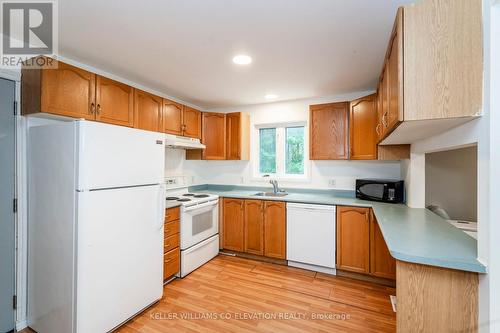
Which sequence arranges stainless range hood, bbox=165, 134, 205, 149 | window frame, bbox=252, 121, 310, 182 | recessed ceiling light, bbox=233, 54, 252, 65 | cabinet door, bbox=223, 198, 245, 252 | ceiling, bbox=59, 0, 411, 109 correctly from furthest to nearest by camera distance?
window frame, bbox=252, 121, 310, 182, cabinet door, bbox=223, 198, 245, 252, stainless range hood, bbox=165, 134, 205, 149, recessed ceiling light, bbox=233, 54, 252, 65, ceiling, bbox=59, 0, 411, 109

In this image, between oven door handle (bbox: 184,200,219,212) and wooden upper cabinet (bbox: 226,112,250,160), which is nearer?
oven door handle (bbox: 184,200,219,212)

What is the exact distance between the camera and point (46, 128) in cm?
177

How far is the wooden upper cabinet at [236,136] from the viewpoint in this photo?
11.7 ft

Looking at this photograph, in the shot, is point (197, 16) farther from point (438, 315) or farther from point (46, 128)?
point (438, 315)

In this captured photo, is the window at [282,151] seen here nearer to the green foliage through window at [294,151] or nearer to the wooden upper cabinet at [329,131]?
the green foliage through window at [294,151]

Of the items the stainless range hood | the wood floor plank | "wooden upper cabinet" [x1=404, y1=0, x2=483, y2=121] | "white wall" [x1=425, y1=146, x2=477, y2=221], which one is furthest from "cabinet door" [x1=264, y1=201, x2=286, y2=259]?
"wooden upper cabinet" [x1=404, y1=0, x2=483, y2=121]

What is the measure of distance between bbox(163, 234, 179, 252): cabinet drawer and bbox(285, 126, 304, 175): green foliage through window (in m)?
1.91

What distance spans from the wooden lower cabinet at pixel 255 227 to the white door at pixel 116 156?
136 centimetres

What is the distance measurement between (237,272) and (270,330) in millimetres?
1036

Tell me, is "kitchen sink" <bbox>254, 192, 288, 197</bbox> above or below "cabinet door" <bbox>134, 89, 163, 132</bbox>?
below

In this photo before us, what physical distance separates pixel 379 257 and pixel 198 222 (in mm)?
2139

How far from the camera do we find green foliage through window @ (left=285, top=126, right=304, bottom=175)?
354 centimetres

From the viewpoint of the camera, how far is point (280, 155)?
12.0 ft

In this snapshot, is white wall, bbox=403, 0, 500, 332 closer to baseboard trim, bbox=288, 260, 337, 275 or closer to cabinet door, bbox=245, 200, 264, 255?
baseboard trim, bbox=288, 260, 337, 275
